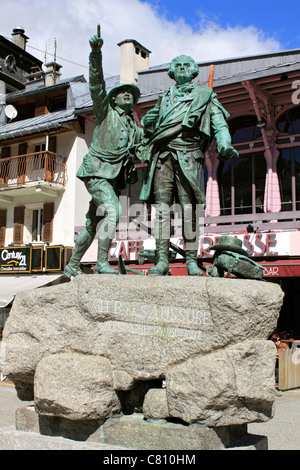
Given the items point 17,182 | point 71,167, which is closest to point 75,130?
point 71,167

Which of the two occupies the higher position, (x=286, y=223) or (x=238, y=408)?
(x=286, y=223)

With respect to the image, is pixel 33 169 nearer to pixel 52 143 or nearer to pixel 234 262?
pixel 52 143

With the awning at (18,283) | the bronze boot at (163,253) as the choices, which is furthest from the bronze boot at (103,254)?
the awning at (18,283)

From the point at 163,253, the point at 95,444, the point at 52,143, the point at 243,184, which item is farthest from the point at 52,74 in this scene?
the point at 95,444

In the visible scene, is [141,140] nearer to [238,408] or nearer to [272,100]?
[238,408]

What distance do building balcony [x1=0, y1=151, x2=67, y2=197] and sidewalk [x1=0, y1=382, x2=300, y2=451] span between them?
375 inches

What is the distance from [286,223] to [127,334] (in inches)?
391

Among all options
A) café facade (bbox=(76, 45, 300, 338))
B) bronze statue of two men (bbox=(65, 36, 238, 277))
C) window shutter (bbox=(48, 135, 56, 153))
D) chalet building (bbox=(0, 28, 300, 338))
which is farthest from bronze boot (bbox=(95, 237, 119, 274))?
window shutter (bbox=(48, 135, 56, 153))

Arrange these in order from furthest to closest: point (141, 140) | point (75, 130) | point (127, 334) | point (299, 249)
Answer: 1. point (75, 130)
2. point (299, 249)
3. point (141, 140)
4. point (127, 334)

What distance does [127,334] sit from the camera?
4203mm

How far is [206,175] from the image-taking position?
51.6 ft

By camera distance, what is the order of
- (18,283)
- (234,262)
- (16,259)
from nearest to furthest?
1. (234,262)
2. (18,283)
3. (16,259)

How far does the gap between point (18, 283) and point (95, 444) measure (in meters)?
13.7

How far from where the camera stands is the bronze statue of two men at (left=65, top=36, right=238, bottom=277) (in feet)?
16.5
